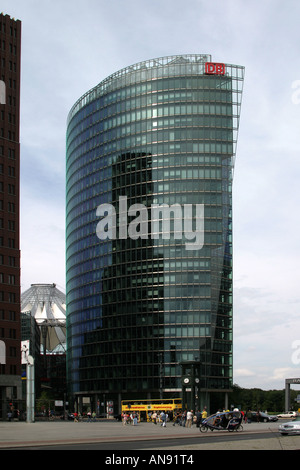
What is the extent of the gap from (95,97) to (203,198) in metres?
48.7

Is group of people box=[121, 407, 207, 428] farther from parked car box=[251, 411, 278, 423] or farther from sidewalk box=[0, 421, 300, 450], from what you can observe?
parked car box=[251, 411, 278, 423]

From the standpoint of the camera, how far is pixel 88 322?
623ft

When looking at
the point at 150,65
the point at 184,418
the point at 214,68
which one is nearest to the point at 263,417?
the point at 184,418

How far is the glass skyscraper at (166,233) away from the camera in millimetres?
169250

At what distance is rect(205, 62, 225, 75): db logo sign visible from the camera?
173500 mm

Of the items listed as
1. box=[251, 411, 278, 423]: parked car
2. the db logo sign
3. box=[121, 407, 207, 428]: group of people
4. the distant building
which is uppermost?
the db logo sign

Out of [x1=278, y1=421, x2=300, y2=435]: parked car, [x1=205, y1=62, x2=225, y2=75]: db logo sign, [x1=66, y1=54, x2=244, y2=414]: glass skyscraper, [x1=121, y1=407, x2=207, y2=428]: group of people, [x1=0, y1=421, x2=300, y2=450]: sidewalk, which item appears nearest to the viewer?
[x1=0, y1=421, x2=300, y2=450]: sidewalk

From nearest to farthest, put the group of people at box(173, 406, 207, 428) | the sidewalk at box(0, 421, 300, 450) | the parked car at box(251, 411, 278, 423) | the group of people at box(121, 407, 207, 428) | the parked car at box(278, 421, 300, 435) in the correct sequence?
1. the sidewalk at box(0, 421, 300, 450)
2. the parked car at box(278, 421, 300, 435)
3. the group of people at box(173, 406, 207, 428)
4. the group of people at box(121, 407, 207, 428)
5. the parked car at box(251, 411, 278, 423)

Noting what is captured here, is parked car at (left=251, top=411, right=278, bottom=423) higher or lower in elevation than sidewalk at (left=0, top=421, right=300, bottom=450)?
lower

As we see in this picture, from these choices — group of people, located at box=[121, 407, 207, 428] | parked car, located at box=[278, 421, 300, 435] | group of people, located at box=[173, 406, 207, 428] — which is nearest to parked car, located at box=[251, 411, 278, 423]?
group of people, located at box=[121, 407, 207, 428]

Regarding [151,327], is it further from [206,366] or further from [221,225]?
[221,225]

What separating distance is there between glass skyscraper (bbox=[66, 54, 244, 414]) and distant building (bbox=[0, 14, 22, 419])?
4533 cm

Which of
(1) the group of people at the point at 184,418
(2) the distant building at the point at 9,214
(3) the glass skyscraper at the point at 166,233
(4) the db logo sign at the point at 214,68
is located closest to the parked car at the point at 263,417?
(1) the group of people at the point at 184,418
